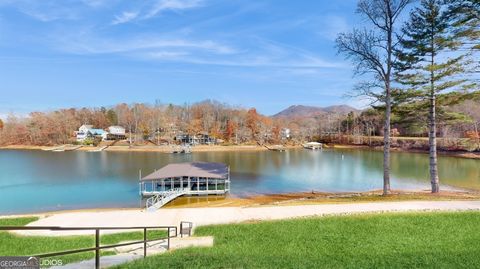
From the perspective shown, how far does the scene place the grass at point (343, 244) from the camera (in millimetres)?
6180

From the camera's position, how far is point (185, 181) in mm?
31094

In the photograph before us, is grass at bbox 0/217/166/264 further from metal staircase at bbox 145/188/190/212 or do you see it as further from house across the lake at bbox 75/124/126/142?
house across the lake at bbox 75/124/126/142

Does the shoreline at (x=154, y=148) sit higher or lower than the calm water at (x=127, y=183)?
higher

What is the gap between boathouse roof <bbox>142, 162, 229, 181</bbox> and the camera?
1097 inches

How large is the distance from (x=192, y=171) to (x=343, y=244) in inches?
865

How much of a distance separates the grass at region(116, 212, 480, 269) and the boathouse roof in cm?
1697

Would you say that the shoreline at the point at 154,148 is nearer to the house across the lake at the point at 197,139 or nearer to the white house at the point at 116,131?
the house across the lake at the point at 197,139

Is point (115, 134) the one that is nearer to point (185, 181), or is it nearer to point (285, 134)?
point (285, 134)

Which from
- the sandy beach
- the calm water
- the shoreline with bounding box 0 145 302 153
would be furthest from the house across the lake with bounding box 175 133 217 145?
the sandy beach

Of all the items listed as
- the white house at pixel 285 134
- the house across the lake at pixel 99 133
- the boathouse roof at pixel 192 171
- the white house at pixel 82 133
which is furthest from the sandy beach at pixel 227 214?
the white house at pixel 285 134

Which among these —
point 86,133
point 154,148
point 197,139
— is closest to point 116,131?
point 86,133

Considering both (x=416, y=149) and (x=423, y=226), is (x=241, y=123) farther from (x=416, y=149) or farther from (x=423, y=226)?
(x=423, y=226)

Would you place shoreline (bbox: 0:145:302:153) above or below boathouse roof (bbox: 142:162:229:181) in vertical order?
above

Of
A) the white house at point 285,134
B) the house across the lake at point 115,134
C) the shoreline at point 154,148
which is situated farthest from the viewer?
the white house at point 285,134
